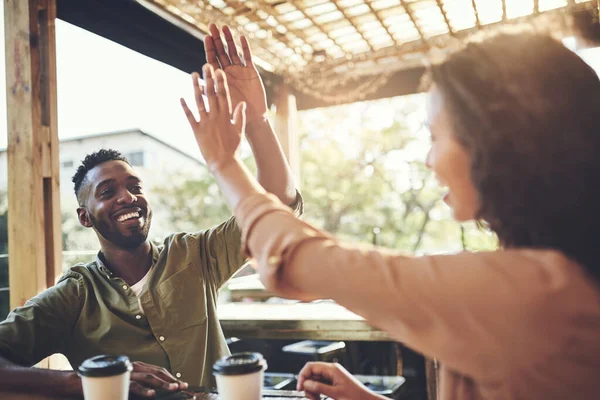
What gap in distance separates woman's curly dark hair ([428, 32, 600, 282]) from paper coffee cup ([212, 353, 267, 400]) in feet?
2.04

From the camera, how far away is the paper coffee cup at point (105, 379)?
3.74 feet

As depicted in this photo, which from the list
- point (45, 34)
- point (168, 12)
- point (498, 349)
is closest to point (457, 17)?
point (168, 12)

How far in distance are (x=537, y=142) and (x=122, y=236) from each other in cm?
172

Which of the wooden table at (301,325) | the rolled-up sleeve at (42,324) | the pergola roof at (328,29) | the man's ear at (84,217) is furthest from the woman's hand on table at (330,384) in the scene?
the pergola roof at (328,29)

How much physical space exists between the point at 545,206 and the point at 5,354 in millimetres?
1723

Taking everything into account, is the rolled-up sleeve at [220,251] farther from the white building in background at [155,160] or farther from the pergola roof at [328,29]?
the white building in background at [155,160]

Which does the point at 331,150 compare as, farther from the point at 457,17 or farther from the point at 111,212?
the point at 111,212

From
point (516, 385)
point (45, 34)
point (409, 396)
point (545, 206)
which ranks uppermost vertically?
point (45, 34)

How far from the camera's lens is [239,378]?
3.66 ft

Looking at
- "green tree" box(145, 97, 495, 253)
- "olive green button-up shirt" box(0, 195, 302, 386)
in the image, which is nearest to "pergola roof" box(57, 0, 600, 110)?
"olive green button-up shirt" box(0, 195, 302, 386)

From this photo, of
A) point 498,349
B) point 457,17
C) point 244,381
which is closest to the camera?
point 498,349

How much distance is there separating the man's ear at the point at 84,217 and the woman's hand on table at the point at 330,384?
1.30m

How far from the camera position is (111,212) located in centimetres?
208

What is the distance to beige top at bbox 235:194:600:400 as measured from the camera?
0.66 metres
